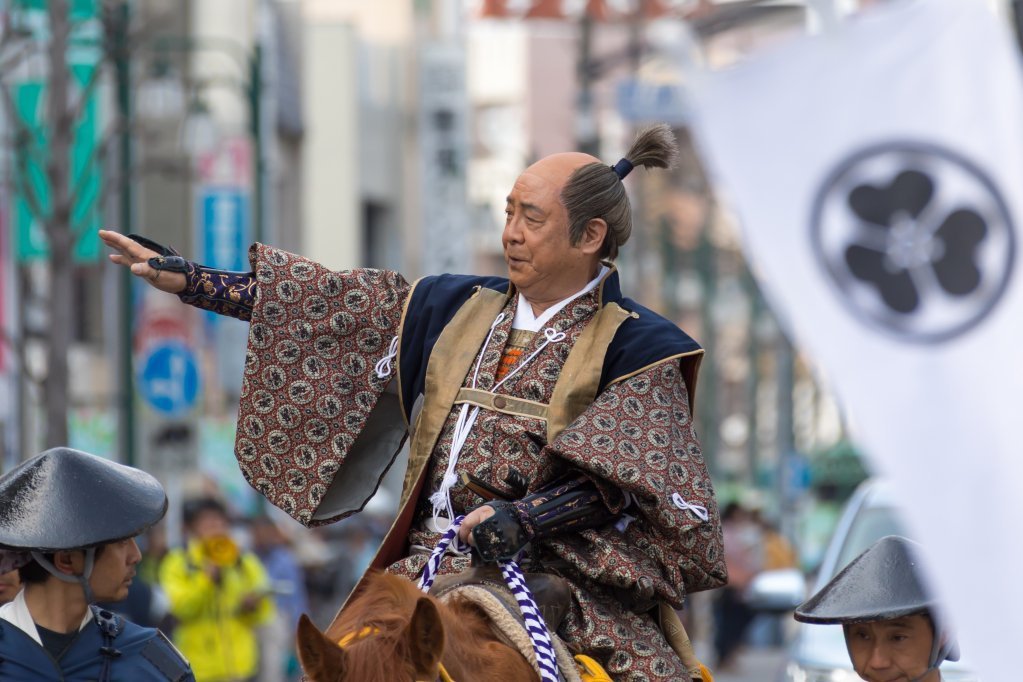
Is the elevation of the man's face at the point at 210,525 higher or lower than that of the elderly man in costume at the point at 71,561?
lower

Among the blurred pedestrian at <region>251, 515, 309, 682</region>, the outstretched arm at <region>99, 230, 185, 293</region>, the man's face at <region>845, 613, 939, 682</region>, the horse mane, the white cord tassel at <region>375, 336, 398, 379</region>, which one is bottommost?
the blurred pedestrian at <region>251, 515, 309, 682</region>

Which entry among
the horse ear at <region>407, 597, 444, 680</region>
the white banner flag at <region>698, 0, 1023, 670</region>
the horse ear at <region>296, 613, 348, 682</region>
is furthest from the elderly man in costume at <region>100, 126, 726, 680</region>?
the white banner flag at <region>698, 0, 1023, 670</region>

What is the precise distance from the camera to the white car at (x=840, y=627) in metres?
7.83

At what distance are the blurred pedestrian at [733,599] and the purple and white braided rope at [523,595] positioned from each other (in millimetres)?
15688

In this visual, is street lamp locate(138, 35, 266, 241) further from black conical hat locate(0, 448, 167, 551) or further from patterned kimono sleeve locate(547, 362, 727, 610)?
black conical hat locate(0, 448, 167, 551)

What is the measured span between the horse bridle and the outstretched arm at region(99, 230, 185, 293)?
118 cm

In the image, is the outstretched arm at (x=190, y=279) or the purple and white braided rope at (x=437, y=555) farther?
the outstretched arm at (x=190, y=279)

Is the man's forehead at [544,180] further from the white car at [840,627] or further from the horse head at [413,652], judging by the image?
the white car at [840,627]

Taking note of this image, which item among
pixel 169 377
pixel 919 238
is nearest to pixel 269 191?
pixel 169 377

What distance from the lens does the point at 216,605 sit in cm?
1178

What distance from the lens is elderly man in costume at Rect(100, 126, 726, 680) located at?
15.1 ft

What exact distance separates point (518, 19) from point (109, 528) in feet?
93.7

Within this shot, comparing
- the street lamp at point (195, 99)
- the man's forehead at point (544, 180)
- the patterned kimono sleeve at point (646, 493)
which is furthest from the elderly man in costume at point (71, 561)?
the street lamp at point (195, 99)

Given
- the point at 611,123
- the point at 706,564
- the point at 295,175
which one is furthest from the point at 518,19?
the point at 706,564
